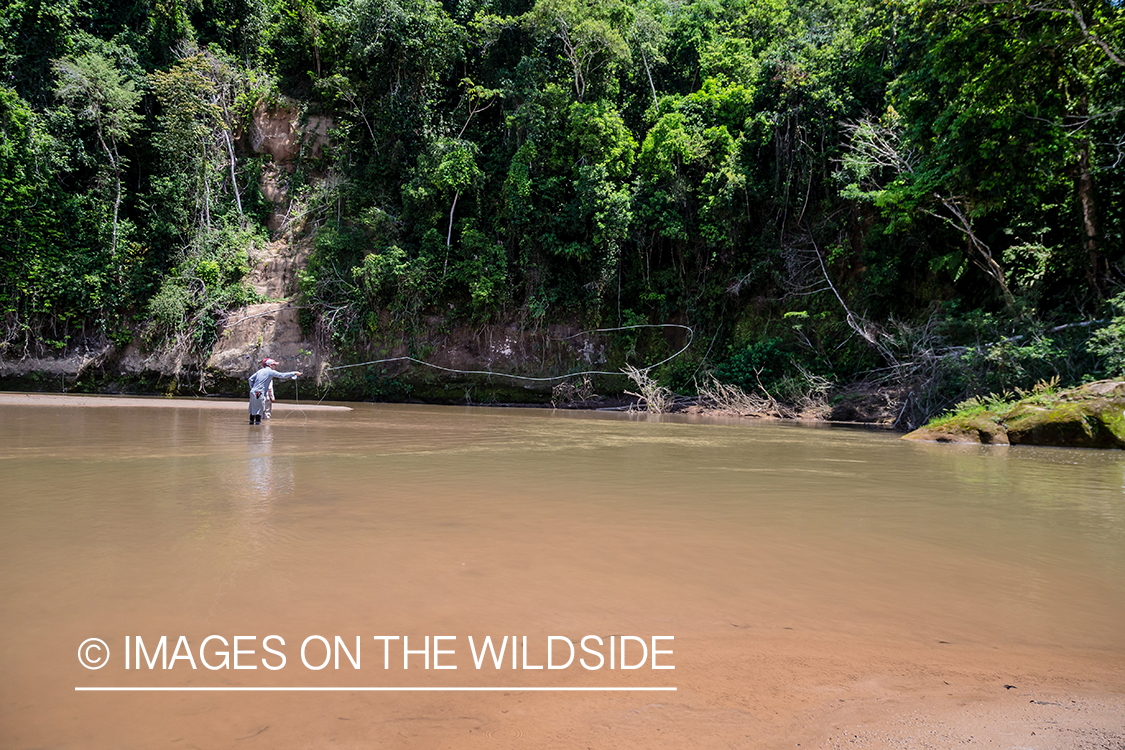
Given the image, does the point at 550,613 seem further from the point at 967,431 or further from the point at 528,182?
the point at 528,182

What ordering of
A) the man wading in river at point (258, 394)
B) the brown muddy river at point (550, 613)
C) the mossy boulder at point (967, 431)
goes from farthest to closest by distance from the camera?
1. the man wading in river at point (258, 394)
2. the mossy boulder at point (967, 431)
3. the brown muddy river at point (550, 613)

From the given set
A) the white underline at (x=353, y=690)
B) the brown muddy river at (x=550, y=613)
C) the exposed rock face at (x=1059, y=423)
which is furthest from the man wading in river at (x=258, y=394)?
the exposed rock face at (x=1059, y=423)

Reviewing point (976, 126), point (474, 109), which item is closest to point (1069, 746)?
point (976, 126)

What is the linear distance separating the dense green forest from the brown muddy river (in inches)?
441

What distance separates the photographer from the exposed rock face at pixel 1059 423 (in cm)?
874

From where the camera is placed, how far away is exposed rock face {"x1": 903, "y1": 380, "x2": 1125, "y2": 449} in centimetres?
874

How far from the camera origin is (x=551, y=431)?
9.87 meters

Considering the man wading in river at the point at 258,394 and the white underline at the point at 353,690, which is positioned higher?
the man wading in river at the point at 258,394

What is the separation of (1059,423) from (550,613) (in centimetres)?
996

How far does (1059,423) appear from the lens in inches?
354

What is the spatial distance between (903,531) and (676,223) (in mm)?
15218

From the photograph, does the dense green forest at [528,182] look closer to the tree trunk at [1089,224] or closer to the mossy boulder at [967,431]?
the tree trunk at [1089,224]

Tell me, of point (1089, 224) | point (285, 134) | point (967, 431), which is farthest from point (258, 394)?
point (285, 134)

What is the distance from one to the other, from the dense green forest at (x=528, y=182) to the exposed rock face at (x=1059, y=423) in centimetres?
338
